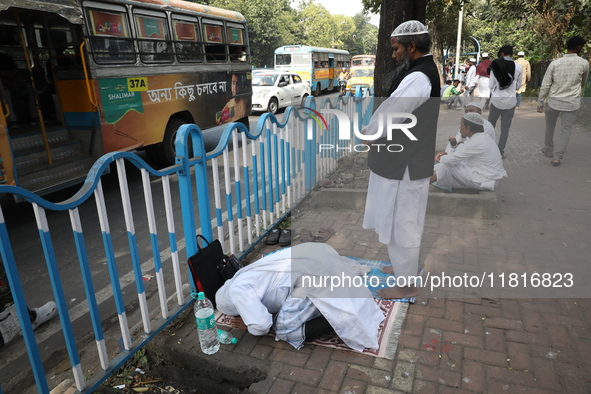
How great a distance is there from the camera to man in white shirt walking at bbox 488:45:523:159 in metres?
6.59

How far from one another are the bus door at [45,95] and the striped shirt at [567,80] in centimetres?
675

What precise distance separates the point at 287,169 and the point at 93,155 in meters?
3.26

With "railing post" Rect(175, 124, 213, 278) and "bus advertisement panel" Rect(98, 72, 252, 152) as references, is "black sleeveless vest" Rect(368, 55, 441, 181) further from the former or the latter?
"bus advertisement panel" Rect(98, 72, 252, 152)

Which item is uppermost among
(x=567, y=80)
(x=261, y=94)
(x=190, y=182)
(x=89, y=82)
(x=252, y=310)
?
(x=89, y=82)

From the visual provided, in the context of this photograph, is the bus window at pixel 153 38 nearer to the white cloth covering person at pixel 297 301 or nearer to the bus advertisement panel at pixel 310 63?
the white cloth covering person at pixel 297 301

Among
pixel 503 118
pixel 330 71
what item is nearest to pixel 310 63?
pixel 330 71

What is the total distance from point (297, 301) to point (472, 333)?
1.15 meters

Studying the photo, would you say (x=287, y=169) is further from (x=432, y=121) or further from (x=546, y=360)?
(x=546, y=360)

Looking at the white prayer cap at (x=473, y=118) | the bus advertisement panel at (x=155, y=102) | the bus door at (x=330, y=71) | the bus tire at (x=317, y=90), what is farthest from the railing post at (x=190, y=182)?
the bus door at (x=330, y=71)

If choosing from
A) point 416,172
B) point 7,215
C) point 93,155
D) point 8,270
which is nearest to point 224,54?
point 93,155

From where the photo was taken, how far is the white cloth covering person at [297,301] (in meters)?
2.55

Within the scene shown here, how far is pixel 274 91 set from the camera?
15758 mm

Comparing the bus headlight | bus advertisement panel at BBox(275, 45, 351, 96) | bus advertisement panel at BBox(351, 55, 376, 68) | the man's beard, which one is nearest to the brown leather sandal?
the man's beard

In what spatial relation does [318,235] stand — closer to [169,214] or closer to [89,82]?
[169,214]
